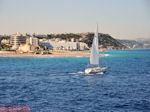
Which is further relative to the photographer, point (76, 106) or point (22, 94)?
point (22, 94)

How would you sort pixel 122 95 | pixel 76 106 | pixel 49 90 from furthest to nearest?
pixel 49 90
pixel 122 95
pixel 76 106

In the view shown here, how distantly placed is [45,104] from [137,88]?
2157 cm

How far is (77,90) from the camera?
49250mm

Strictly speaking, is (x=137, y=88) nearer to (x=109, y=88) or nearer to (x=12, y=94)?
(x=109, y=88)

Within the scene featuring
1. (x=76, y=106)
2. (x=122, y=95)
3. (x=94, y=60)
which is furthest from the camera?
(x=94, y=60)

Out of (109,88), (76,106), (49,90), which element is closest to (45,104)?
(76,106)

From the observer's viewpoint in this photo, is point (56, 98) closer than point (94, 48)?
Yes

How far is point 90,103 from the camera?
38156mm

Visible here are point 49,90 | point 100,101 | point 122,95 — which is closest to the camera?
point 100,101

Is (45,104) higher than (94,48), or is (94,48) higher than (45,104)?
(94,48)

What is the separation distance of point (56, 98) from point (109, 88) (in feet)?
45.3

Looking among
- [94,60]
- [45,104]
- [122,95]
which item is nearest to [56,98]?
[45,104]

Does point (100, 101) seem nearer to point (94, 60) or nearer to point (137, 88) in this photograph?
point (137, 88)

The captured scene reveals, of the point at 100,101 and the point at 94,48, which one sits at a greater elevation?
the point at 94,48
